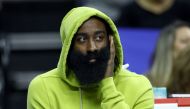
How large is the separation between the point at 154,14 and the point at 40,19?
5.14 ft

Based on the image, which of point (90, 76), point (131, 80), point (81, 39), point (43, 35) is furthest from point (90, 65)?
point (43, 35)

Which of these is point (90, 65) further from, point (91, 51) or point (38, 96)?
point (38, 96)

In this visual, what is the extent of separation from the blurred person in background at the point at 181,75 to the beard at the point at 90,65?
1738 mm

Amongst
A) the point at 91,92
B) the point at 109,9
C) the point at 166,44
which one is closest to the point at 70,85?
the point at 91,92

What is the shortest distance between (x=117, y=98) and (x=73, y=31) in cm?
50

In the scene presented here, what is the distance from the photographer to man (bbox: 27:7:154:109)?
5133 millimetres

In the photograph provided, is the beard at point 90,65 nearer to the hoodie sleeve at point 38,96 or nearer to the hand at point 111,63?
the hand at point 111,63

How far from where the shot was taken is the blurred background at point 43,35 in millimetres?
→ 9039

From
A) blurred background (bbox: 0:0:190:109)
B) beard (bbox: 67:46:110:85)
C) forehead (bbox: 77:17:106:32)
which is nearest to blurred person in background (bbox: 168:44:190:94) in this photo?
blurred background (bbox: 0:0:190:109)

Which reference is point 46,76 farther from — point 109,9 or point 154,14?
point 109,9

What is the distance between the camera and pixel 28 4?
10.0 metres

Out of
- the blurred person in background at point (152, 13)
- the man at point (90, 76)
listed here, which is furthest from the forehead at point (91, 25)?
the blurred person in background at point (152, 13)

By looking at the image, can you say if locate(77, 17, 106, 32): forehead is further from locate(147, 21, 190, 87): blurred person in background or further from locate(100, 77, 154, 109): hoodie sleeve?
locate(147, 21, 190, 87): blurred person in background

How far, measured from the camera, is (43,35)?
988 cm
